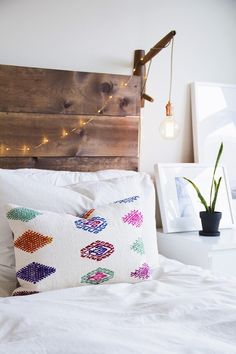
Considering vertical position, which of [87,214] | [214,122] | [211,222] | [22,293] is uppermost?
[214,122]

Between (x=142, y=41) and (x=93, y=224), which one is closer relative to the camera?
(x=93, y=224)

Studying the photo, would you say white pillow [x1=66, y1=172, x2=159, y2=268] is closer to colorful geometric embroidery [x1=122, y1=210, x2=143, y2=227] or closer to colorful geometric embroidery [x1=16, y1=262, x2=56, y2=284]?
colorful geometric embroidery [x1=122, y1=210, x2=143, y2=227]

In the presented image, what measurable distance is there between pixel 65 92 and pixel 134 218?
924 mm

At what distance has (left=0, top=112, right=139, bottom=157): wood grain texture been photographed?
86.4 inches

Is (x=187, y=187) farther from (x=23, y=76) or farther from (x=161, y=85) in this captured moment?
(x=23, y=76)

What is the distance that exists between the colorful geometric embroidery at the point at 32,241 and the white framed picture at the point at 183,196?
108 cm

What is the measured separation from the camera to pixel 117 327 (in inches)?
43.9

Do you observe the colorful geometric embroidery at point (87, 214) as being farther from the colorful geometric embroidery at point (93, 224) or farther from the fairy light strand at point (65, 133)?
the fairy light strand at point (65, 133)

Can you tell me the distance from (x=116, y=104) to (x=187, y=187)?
636 mm

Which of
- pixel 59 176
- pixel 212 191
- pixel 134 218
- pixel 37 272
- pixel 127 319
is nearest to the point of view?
pixel 127 319

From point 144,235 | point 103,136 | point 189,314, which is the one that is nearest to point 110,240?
point 144,235

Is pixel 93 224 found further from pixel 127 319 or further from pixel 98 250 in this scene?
pixel 127 319

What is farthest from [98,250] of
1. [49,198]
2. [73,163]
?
[73,163]

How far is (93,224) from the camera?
1.57 m
